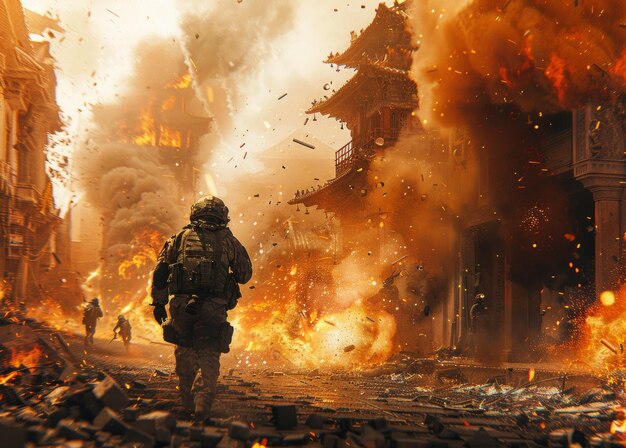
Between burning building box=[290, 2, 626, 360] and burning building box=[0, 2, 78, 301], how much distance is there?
1385cm

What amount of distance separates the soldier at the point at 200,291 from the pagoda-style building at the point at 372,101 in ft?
46.7

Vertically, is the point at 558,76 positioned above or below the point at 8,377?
above

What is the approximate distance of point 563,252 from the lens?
1310 centimetres

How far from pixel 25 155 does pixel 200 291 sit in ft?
74.1

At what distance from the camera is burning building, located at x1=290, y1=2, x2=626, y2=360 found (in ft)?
33.6

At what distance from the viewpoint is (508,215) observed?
13031mm

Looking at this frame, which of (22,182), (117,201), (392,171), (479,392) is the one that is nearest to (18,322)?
(479,392)

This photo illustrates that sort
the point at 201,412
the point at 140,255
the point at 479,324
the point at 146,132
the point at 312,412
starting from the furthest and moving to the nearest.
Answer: the point at 146,132
the point at 140,255
the point at 479,324
the point at 312,412
the point at 201,412

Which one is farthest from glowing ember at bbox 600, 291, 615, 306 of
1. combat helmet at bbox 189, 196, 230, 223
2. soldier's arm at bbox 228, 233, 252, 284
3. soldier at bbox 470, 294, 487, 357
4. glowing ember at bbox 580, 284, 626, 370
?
combat helmet at bbox 189, 196, 230, 223

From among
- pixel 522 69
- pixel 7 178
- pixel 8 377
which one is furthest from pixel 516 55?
pixel 7 178

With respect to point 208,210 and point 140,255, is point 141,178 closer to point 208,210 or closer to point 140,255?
point 140,255

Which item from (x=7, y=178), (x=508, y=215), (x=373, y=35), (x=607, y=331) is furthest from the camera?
(x=373, y=35)

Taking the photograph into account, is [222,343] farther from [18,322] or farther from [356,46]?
[356,46]

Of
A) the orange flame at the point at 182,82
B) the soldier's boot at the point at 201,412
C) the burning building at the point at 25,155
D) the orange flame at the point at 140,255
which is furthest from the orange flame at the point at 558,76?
the orange flame at the point at 182,82
